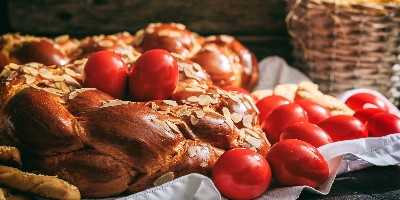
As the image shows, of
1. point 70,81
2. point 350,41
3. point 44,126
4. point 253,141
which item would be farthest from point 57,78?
point 350,41

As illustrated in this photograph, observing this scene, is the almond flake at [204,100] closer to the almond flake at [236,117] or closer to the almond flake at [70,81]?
the almond flake at [236,117]

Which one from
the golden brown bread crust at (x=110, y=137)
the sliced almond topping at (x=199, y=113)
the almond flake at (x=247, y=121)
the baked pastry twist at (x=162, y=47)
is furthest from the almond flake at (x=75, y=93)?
the baked pastry twist at (x=162, y=47)

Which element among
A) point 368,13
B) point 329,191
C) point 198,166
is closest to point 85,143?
point 198,166

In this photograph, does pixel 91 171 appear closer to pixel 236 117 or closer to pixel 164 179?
pixel 164 179

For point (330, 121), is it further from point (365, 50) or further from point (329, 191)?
point (365, 50)

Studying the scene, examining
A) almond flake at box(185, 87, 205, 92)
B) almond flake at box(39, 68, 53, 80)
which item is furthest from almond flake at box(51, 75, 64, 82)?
almond flake at box(185, 87, 205, 92)

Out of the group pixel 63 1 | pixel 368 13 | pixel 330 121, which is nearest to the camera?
pixel 330 121

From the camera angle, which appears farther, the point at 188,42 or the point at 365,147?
the point at 188,42
